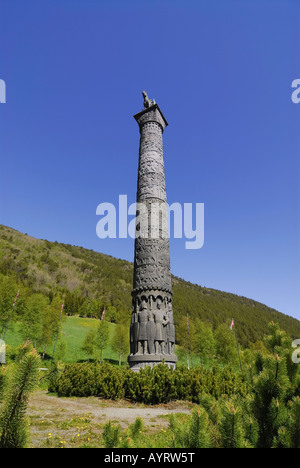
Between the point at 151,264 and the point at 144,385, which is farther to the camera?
the point at 151,264

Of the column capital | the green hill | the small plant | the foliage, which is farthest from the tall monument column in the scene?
the green hill

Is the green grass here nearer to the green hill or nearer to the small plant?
the green hill

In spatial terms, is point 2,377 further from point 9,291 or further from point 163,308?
point 9,291

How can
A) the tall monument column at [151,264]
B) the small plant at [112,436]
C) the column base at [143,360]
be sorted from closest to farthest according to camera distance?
1. the small plant at [112,436]
2. the column base at [143,360]
3. the tall monument column at [151,264]

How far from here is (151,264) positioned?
11875 mm

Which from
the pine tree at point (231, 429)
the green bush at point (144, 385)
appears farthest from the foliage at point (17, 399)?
the green bush at point (144, 385)

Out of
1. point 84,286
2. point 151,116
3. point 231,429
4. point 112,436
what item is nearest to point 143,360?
point 112,436

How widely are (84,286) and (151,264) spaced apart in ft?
280

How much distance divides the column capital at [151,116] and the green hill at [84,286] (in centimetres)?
4847

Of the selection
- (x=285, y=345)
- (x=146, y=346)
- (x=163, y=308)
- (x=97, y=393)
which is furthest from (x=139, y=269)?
(x=285, y=345)

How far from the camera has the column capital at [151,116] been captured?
49.0 ft

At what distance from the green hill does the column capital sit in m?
48.5

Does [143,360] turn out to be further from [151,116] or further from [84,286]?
[84,286]

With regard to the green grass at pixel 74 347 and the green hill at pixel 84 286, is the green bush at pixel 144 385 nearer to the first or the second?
the green grass at pixel 74 347
